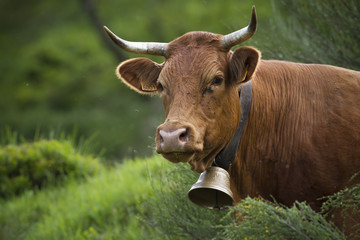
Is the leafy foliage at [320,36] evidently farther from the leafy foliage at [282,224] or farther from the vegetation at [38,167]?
the vegetation at [38,167]

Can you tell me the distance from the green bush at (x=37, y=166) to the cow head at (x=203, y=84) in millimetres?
5034

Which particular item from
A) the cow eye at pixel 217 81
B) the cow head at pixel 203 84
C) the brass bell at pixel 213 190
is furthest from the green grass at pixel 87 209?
the cow eye at pixel 217 81

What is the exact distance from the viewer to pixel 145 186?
6680 mm

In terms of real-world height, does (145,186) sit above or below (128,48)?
below

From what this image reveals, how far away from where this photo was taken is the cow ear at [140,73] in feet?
13.6

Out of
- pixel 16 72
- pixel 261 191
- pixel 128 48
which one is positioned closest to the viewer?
pixel 128 48

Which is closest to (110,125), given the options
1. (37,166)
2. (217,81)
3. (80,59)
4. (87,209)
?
(80,59)

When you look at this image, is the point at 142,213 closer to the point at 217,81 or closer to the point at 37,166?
the point at 217,81

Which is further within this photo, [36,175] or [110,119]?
[110,119]

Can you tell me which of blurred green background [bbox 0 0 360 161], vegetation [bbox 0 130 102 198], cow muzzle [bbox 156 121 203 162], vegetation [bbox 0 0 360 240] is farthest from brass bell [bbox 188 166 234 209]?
blurred green background [bbox 0 0 360 161]

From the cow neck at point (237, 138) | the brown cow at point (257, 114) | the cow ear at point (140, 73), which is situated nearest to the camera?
the brown cow at point (257, 114)

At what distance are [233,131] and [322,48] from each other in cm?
228

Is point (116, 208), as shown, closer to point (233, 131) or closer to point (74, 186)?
point (74, 186)

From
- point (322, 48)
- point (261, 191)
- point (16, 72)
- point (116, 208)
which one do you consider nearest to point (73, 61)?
point (16, 72)
